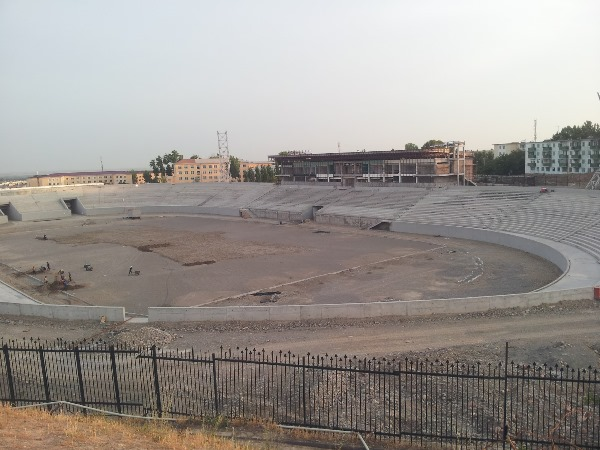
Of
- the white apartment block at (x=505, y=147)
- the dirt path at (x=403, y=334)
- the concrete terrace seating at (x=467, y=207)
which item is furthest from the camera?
the white apartment block at (x=505, y=147)

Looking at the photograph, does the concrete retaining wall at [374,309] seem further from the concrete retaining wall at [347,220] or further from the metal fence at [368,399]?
the concrete retaining wall at [347,220]

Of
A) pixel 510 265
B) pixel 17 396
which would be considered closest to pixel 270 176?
pixel 510 265

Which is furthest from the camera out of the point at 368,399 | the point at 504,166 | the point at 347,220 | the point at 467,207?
the point at 504,166

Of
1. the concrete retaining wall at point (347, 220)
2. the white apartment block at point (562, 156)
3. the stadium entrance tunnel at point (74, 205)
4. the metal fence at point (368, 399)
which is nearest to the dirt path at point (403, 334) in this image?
the metal fence at point (368, 399)

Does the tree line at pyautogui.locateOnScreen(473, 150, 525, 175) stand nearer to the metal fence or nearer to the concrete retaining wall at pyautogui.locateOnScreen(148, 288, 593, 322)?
the concrete retaining wall at pyautogui.locateOnScreen(148, 288, 593, 322)

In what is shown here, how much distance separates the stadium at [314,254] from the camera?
21.2m

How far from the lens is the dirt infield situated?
2456 cm

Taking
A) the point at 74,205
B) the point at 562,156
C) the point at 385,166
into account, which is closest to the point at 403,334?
the point at 385,166

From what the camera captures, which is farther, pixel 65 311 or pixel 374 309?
pixel 65 311

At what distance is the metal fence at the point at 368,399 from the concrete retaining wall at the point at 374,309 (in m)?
5.59

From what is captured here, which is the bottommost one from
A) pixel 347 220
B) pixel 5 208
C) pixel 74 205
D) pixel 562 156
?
pixel 347 220

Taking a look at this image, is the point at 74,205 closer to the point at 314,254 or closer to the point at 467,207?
the point at 314,254

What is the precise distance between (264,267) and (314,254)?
18.1 ft

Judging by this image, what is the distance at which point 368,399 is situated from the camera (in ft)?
37.5
